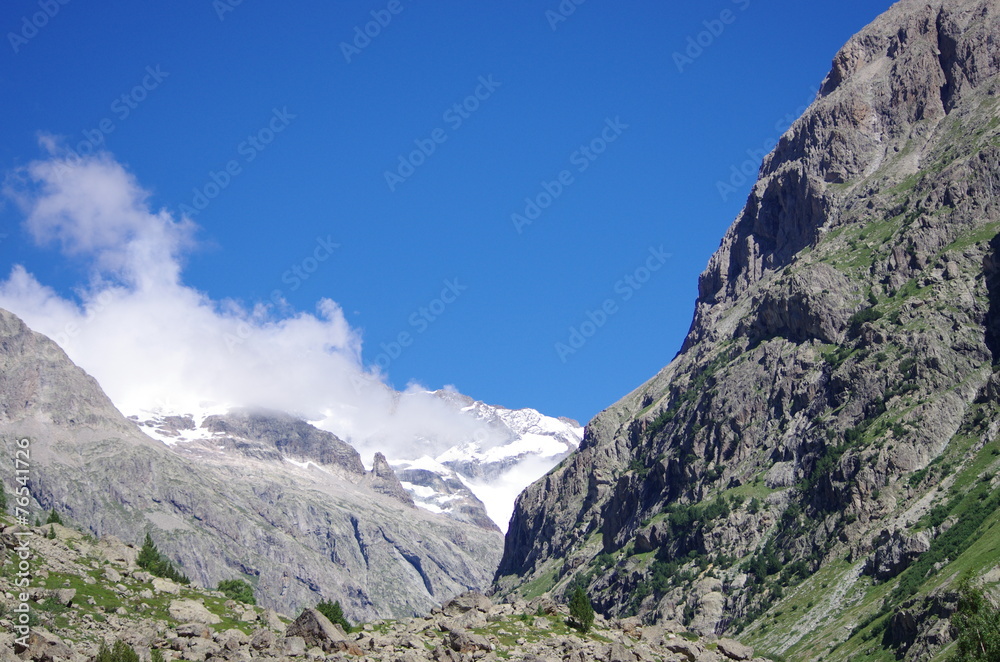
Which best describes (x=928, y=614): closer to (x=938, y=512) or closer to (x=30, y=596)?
→ (x=938, y=512)

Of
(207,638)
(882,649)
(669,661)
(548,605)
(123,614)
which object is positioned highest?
(123,614)

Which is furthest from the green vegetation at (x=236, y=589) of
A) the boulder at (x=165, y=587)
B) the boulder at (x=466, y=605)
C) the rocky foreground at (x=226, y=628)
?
the boulder at (x=466, y=605)

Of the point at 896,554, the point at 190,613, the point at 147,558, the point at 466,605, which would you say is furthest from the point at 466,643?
the point at 896,554

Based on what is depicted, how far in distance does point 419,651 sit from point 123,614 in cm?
2484

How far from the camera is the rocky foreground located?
73375 millimetres

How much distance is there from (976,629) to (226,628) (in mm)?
68379

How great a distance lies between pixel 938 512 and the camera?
624 feet

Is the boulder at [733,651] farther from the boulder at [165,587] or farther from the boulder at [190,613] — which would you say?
the boulder at [165,587]

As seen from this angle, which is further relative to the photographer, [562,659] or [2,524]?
[2,524]

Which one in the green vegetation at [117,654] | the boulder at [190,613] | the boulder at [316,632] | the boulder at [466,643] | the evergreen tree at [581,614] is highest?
the boulder at [190,613]

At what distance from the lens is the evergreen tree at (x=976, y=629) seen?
9012cm

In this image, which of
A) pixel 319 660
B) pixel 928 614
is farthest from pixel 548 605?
pixel 928 614

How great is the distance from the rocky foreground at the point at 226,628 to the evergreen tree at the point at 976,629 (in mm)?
21548

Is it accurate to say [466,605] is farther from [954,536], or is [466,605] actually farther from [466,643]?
[954,536]
